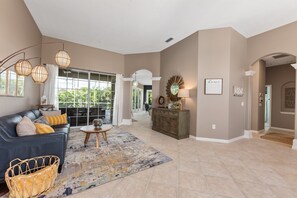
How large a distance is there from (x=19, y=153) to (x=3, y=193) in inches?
18.1

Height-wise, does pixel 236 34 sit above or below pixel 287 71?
above

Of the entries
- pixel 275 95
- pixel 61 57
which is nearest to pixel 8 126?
pixel 61 57

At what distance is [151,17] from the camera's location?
3414mm

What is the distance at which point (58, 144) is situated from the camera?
2016mm

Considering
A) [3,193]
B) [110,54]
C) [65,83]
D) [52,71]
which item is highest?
[110,54]

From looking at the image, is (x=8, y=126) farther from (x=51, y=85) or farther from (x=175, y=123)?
(x=175, y=123)

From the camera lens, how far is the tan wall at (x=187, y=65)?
4.18m

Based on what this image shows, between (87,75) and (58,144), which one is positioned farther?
(87,75)

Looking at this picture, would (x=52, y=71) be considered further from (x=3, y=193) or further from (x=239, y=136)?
(x=239, y=136)

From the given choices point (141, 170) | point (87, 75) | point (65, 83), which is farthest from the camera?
point (87, 75)

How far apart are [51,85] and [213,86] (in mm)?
5006

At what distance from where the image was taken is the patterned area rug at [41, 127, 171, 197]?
6.22 ft

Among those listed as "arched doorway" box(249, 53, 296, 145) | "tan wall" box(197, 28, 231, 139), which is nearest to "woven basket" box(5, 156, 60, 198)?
"tan wall" box(197, 28, 231, 139)

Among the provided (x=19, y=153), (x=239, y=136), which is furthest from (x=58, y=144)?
(x=239, y=136)
